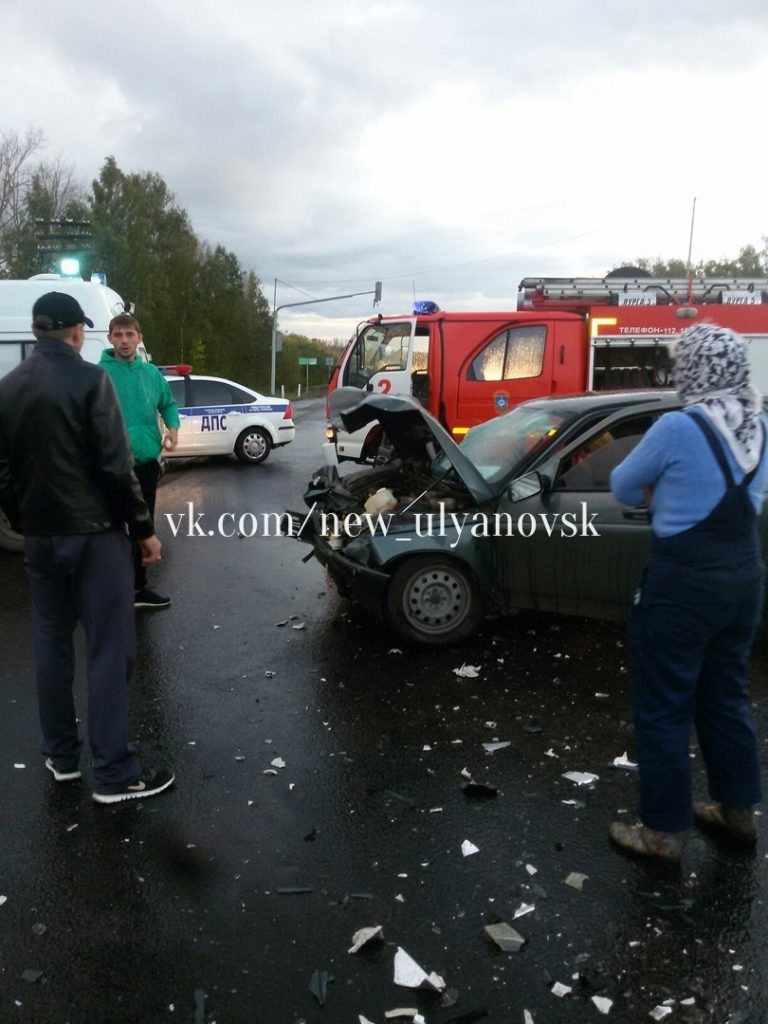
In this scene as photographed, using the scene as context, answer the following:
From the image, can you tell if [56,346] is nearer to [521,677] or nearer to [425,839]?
[425,839]

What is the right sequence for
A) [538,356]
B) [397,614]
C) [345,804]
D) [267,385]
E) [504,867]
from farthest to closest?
[267,385], [538,356], [397,614], [345,804], [504,867]

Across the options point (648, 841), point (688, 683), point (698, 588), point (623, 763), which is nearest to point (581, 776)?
point (623, 763)

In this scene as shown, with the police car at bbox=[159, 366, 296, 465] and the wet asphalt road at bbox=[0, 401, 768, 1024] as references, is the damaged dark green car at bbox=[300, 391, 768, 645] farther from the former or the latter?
the police car at bbox=[159, 366, 296, 465]

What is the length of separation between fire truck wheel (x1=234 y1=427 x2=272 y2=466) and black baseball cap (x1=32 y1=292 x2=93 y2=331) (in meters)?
11.8

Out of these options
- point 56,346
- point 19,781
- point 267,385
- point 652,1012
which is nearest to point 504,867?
point 652,1012

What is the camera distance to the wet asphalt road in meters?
2.43

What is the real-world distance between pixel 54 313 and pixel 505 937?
282 centimetres

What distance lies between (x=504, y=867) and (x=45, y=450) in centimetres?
239

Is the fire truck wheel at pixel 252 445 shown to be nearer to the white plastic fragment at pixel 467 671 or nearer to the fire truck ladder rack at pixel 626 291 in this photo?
the fire truck ladder rack at pixel 626 291

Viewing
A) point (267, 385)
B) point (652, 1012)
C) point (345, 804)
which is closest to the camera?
point (652, 1012)

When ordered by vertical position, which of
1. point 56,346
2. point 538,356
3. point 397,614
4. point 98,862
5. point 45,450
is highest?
point 538,356

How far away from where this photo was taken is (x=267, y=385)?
46.4 m

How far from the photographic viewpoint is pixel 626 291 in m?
13.5

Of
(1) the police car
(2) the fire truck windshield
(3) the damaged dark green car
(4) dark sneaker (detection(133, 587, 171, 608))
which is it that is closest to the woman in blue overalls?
(3) the damaged dark green car
